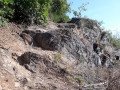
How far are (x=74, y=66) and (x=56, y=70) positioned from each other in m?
1.07

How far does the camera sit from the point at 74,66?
5164 mm

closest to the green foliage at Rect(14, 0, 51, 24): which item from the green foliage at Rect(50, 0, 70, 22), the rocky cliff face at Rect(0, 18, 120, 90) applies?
the rocky cliff face at Rect(0, 18, 120, 90)

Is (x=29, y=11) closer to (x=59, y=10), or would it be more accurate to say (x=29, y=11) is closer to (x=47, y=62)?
(x=47, y=62)

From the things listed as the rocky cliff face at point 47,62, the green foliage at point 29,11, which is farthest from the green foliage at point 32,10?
the rocky cliff face at point 47,62

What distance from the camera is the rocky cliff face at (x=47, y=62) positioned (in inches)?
135

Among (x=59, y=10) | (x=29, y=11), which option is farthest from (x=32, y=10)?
(x=59, y=10)

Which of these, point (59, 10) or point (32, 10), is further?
point (59, 10)

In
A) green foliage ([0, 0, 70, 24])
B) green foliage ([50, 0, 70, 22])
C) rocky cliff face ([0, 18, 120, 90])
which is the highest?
green foliage ([50, 0, 70, 22])

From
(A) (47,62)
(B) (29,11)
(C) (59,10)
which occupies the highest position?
(C) (59,10)

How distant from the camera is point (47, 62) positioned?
4.49m

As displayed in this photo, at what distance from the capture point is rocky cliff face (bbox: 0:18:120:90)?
344 centimetres

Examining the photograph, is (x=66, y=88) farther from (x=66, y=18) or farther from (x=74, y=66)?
(x=66, y=18)

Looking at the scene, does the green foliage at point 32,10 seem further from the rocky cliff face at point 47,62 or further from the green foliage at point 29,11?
the rocky cliff face at point 47,62

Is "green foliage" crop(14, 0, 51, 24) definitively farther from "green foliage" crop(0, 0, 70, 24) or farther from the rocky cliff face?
the rocky cliff face
